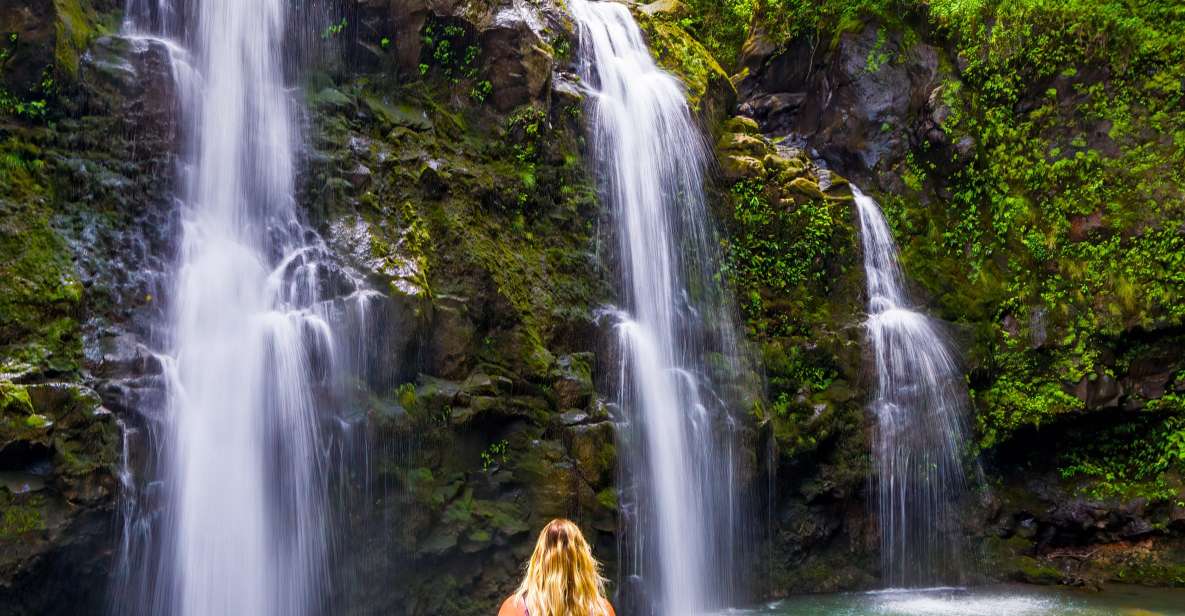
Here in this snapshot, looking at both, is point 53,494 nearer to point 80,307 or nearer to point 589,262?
point 80,307

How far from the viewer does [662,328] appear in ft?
36.2

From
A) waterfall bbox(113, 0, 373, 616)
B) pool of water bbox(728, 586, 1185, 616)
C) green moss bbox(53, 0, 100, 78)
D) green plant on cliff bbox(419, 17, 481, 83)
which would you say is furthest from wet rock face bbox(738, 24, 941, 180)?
→ green moss bbox(53, 0, 100, 78)

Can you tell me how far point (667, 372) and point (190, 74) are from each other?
6.83 metres

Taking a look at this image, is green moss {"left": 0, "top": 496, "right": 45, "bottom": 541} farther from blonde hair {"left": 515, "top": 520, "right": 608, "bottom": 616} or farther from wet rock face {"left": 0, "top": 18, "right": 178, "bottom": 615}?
blonde hair {"left": 515, "top": 520, "right": 608, "bottom": 616}

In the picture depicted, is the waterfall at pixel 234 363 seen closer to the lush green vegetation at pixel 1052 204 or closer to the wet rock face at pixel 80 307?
the wet rock face at pixel 80 307

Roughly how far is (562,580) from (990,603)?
9616 millimetres

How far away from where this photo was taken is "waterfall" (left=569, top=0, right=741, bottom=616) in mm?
9797

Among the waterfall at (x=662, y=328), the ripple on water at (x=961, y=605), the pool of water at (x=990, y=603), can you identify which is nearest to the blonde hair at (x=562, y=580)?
the waterfall at (x=662, y=328)

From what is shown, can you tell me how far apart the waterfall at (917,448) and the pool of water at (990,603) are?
Result: 1.76ft

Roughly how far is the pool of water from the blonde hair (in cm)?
768

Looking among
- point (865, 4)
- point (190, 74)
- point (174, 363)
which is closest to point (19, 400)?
point (174, 363)

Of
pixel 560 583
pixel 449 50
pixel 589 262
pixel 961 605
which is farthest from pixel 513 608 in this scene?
pixel 961 605

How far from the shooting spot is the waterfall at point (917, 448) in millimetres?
12039

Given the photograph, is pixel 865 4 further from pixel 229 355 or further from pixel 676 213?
pixel 229 355
